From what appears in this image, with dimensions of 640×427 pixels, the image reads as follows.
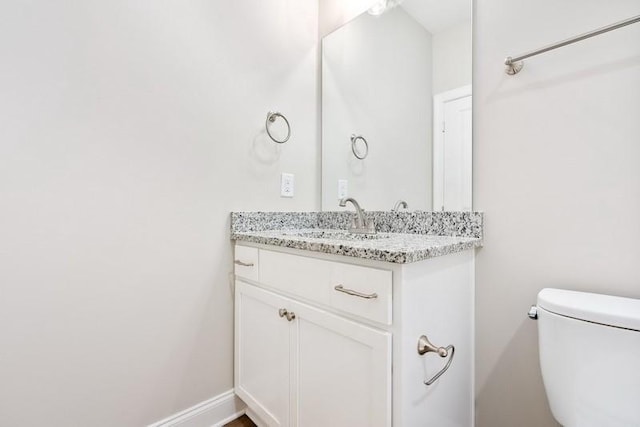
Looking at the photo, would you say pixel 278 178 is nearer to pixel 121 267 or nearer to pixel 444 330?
pixel 121 267

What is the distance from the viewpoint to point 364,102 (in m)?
1.61

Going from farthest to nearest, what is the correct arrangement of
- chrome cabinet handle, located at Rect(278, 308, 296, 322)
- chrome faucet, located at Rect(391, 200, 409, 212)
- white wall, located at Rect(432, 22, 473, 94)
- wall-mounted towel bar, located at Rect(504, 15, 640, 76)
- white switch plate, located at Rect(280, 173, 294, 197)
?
white switch plate, located at Rect(280, 173, 294, 197), chrome faucet, located at Rect(391, 200, 409, 212), white wall, located at Rect(432, 22, 473, 94), chrome cabinet handle, located at Rect(278, 308, 296, 322), wall-mounted towel bar, located at Rect(504, 15, 640, 76)

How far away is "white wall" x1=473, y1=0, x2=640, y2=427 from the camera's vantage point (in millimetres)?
875

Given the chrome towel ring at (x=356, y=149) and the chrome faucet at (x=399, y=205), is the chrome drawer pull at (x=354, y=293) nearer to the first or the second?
the chrome faucet at (x=399, y=205)

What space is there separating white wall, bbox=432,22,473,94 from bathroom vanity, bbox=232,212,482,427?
23.4 inches

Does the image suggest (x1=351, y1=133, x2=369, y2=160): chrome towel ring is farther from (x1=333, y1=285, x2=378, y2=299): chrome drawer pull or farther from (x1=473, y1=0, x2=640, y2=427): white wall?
(x1=333, y1=285, x2=378, y2=299): chrome drawer pull

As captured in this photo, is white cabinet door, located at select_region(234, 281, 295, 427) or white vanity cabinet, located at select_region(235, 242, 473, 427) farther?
white cabinet door, located at select_region(234, 281, 295, 427)

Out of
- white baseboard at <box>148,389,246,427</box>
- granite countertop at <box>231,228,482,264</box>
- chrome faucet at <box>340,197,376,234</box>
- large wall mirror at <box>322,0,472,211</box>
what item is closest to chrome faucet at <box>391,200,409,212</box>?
large wall mirror at <box>322,0,472,211</box>

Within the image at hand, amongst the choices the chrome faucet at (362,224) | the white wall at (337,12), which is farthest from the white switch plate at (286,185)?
the white wall at (337,12)

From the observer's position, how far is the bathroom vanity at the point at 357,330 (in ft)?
2.56

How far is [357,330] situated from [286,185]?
0.92 metres

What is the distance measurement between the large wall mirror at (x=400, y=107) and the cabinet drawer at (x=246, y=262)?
56 cm

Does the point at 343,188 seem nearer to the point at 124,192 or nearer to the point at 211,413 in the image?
the point at 124,192

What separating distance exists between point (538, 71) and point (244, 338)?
1.50 meters
